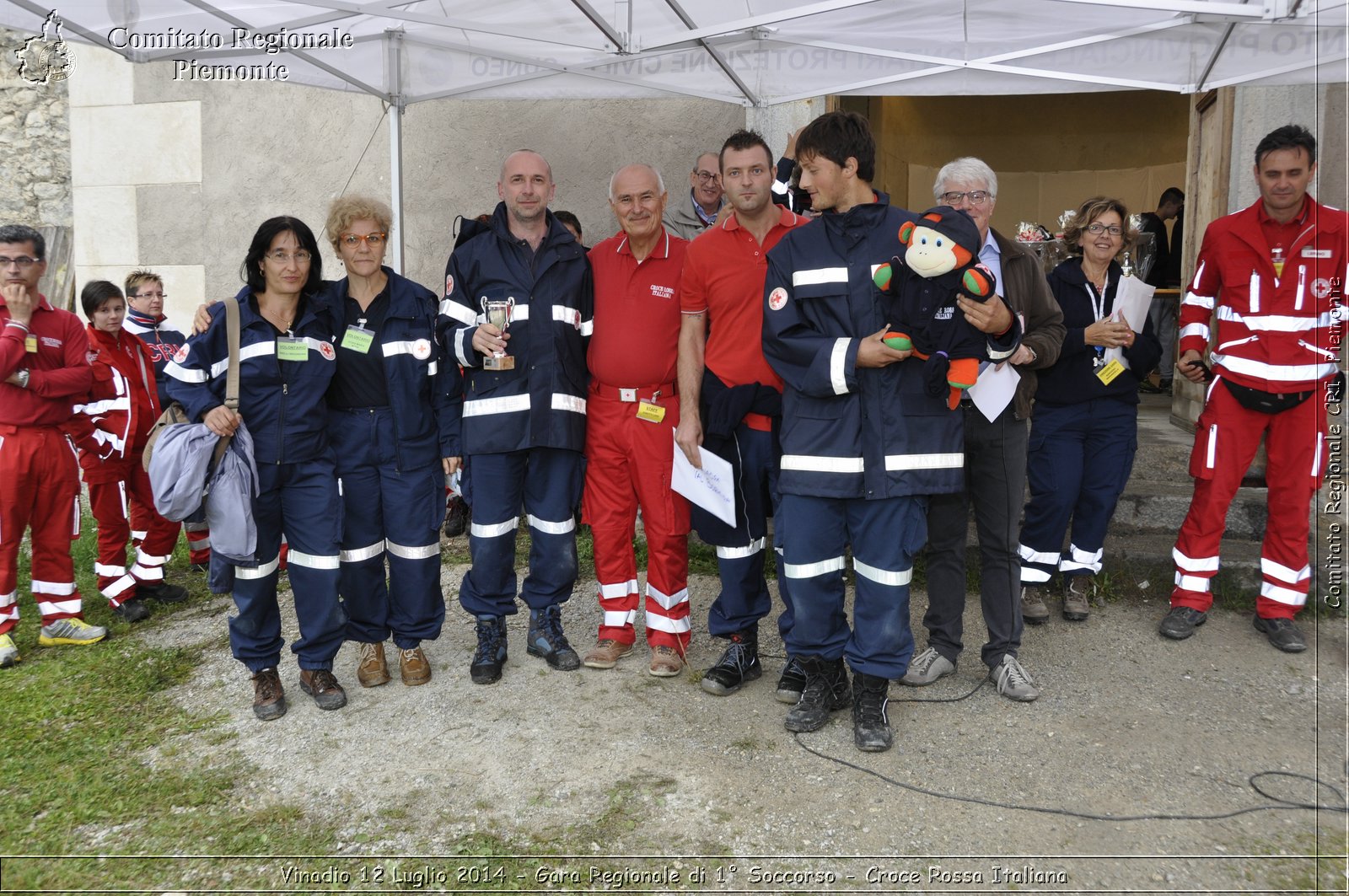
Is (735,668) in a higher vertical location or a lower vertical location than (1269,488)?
lower

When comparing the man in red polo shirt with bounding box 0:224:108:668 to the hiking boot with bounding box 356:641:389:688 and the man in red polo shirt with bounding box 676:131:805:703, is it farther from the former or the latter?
the man in red polo shirt with bounding box 676:131:805:703

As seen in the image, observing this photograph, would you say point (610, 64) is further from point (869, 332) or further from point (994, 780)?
point (994, 780)

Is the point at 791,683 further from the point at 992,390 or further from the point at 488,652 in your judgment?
the point at 992,390

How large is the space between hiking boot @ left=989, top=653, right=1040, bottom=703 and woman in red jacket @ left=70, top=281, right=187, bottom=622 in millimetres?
4471

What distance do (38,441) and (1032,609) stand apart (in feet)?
16.6

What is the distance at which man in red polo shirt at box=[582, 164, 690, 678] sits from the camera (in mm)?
4148

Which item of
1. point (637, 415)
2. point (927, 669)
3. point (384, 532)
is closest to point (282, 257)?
point (384, 532)

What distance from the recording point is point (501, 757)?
3525mm

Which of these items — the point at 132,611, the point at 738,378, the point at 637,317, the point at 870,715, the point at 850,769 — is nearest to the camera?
the point at 850,769

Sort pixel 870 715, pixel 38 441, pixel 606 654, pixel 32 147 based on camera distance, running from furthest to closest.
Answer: pixel 32 147 < pixel 38 441 < pixel 606 654 < pixel 870 715

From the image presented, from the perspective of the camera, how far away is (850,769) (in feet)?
11.1

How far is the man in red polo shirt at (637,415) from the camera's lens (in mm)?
4148

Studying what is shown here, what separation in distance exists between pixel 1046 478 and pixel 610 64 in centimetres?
374

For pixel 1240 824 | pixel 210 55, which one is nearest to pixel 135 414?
pixel 210 55
